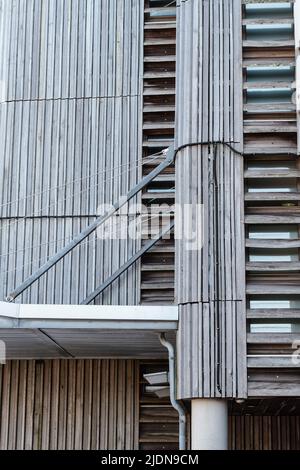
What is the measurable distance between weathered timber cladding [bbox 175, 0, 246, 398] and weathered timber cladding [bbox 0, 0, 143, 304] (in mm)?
2423

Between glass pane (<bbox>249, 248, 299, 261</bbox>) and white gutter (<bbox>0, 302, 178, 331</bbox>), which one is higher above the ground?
glass pane (<bbox>249, 248, 299, 261</bbox>)

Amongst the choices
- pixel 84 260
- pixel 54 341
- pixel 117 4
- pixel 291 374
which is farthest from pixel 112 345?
pixel 117 4

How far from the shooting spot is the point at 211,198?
882cm

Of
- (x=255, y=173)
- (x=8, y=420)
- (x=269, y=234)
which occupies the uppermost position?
(x=255, y=173)

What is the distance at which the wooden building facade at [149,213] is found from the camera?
868cm

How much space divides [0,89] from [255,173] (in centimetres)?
476

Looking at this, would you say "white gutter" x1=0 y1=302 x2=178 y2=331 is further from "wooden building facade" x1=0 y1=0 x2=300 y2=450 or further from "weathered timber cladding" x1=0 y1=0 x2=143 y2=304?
"weathered timber cladding" x1=0 y1=0 x2=143 y2=304

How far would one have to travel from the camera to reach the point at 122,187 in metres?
11.5

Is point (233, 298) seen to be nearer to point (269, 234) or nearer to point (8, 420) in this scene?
point (269, 234)

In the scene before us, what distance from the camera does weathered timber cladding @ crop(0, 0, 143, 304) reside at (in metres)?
11.4

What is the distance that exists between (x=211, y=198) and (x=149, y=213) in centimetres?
265

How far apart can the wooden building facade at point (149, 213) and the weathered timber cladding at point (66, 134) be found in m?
0.02

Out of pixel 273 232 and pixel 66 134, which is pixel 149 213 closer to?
pixel 66 134

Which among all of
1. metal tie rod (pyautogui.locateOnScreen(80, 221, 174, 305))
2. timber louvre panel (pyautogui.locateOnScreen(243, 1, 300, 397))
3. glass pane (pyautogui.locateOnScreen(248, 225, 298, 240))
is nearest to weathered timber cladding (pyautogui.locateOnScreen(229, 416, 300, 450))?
metal tie rod (pyautogui.locateOnScreen(80, 221, 174, 305))
